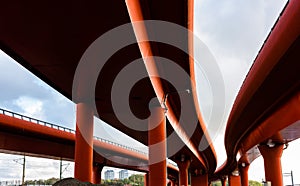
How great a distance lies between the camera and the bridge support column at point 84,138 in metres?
18.0

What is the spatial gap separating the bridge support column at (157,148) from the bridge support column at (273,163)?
14199mm

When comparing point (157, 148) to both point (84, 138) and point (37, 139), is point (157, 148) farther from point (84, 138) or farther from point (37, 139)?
point (37, 139)

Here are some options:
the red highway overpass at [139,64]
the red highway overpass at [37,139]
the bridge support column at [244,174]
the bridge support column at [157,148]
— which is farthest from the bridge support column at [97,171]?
the bridge support column at [157,148]

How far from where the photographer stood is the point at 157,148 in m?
19.2

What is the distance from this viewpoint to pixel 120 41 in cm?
1102

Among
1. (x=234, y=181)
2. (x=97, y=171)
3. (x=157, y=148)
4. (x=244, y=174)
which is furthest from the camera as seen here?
(x=234, y=181)

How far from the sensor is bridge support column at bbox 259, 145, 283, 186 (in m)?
30.2

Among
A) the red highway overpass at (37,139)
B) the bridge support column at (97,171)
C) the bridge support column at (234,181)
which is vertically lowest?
the bridge support column at (234,181)

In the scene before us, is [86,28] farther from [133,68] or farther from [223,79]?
[223,79]

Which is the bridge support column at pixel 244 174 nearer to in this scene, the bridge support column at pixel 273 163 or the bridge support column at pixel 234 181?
the bridge support column at pixel 234 181

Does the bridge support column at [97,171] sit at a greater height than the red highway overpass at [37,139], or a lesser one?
lesser

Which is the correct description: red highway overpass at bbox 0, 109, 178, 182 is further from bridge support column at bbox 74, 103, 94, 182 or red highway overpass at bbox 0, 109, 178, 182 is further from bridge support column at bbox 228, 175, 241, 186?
bridge support column at bbox 228, 175, 241, 186

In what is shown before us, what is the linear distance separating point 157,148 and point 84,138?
3.57 m

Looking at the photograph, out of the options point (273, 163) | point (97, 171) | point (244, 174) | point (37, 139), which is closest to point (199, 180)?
point (244, 174)
